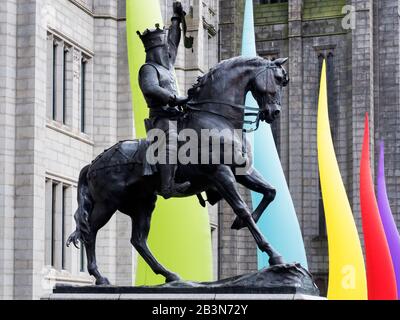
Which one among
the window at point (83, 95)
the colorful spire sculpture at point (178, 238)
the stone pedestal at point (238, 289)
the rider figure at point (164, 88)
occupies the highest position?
the window at point (83, 95)

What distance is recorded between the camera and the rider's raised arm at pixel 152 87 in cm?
1266

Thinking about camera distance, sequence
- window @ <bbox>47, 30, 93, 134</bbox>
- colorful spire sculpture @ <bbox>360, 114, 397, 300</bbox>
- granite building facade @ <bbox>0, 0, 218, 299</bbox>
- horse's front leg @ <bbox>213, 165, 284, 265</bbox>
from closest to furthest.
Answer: horse's front leg @ <bbox>213, 165, 284, 265</bbox> < granite building facade @ <bbox>0, 0, 218, 299</bbox> < colorful spire sculpture @ <bbox>360, 114, 397, 300</bbox> < window @ <bbox>47, 30, 93, 134</bbox>

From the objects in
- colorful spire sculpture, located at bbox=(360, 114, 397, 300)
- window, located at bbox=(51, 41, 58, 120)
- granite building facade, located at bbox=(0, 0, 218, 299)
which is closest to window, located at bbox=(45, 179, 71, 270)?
granite building facade, located at bbox=(0, 0, 218, 299)

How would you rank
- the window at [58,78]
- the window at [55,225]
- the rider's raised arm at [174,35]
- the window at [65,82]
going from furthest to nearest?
the window at [65,82] → the window at [58,78] → the window at [55,225] → the rider's raised arm at [174,35]

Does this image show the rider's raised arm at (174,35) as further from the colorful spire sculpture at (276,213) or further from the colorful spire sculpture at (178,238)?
the colorful spire sculpture at (276,213)

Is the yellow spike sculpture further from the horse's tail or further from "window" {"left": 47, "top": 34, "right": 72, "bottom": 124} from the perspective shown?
the horse's tail

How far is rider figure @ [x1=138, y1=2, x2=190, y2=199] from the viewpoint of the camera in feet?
41.0

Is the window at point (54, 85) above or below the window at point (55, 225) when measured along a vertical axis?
above

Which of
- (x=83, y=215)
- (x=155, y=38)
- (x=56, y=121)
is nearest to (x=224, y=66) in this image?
(x=155, y=38)

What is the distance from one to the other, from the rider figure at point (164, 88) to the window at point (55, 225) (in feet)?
52.3

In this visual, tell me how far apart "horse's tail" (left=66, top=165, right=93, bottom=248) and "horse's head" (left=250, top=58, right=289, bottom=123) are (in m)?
2.20

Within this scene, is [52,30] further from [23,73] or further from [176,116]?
[176,116]

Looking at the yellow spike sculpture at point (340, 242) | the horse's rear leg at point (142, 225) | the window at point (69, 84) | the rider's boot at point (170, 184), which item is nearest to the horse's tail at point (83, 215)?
the horse's rear leg at point (142, 225)
